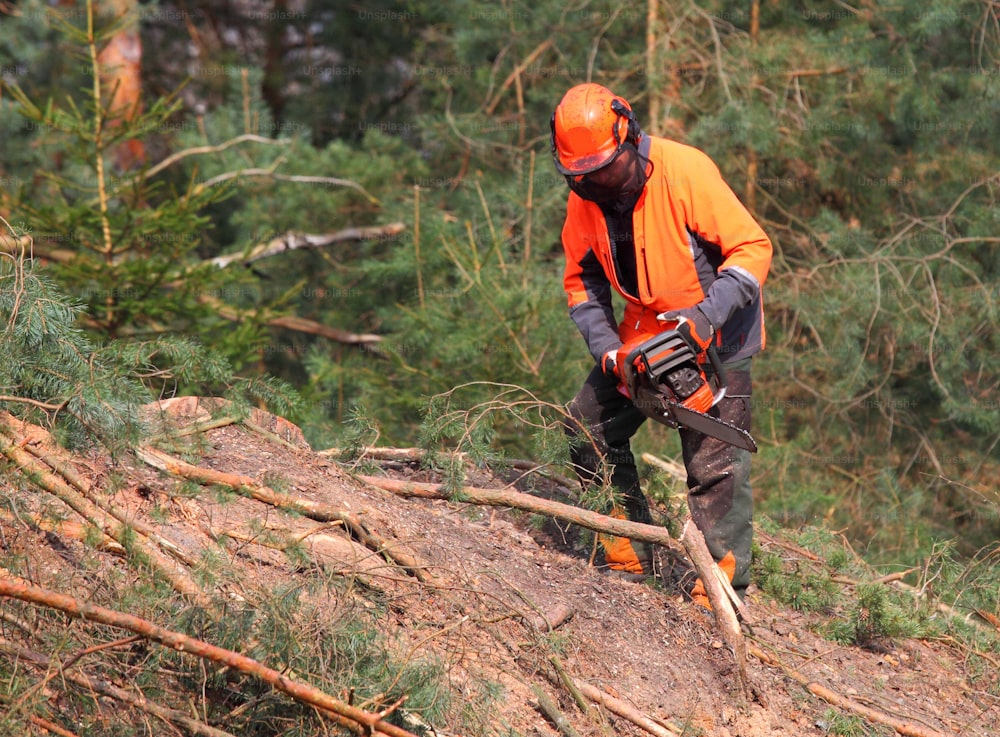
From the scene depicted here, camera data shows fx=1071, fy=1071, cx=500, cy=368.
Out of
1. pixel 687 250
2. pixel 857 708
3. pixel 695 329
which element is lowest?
pixel 857 708

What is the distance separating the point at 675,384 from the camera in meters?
4.00

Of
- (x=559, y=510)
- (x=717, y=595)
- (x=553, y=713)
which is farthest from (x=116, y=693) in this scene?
(x=717, y=595)

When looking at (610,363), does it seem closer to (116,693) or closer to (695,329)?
(695,329)

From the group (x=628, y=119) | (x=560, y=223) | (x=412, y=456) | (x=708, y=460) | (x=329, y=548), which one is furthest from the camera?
(x=560, y=223)

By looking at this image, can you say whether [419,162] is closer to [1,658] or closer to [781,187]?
[781,187]

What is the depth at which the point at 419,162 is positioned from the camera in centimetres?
1124

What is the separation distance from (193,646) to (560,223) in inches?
277

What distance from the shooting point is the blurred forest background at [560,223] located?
7332mm

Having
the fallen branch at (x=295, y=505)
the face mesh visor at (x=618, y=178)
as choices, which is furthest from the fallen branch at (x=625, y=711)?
the face mesh visor at (x=618, y=178)

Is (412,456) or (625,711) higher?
(412,456)

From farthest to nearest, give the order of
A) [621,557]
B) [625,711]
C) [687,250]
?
[621,557] → [687,250] → [625,711]

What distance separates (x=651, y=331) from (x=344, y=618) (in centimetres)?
187

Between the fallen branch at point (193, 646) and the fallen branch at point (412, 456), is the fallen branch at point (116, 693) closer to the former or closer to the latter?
the fallen branch at point (193, 646)

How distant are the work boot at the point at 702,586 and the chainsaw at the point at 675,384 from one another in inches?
18.8
